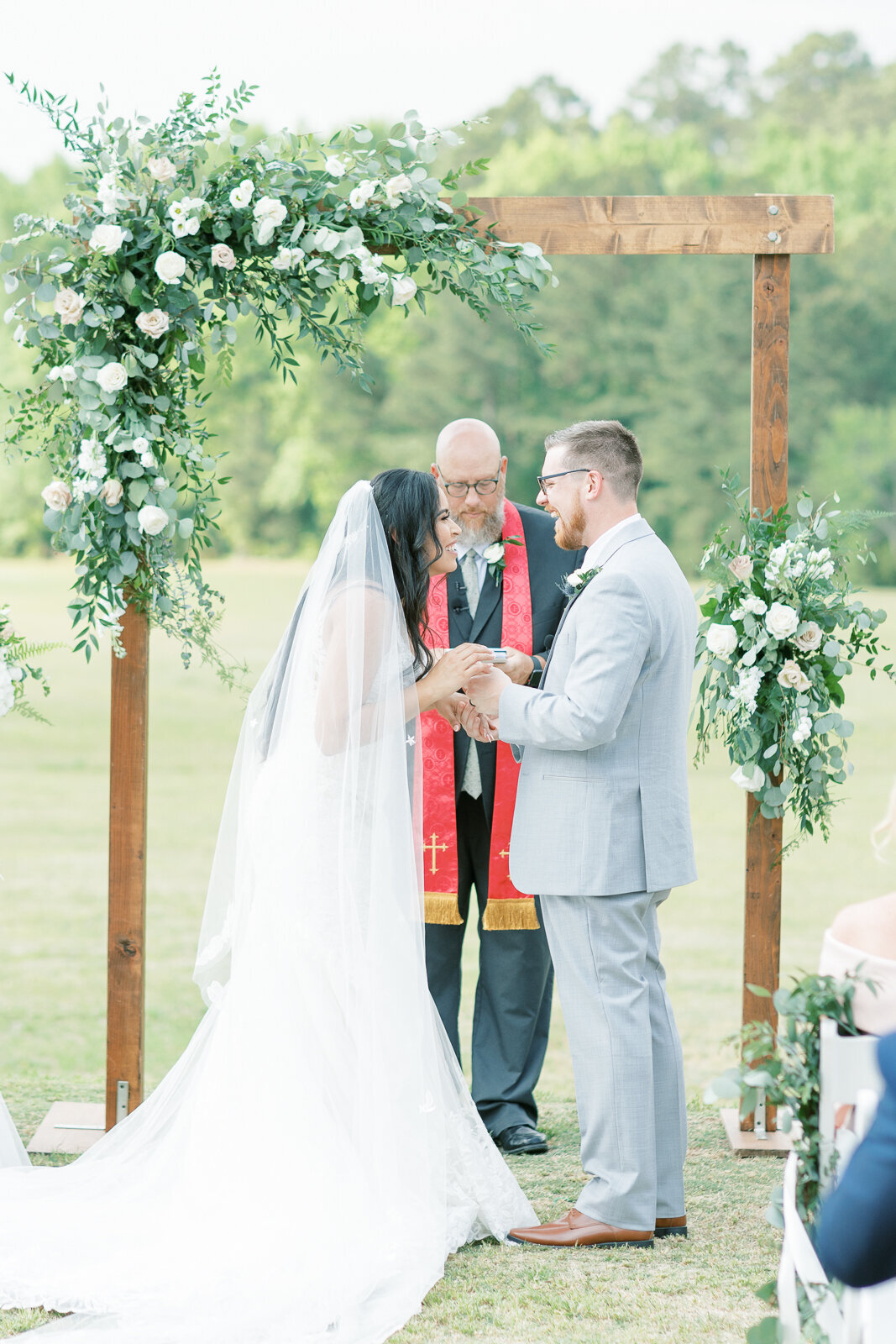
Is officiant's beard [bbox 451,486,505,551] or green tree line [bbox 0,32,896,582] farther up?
green tree line [bbox 0,32,896,582]

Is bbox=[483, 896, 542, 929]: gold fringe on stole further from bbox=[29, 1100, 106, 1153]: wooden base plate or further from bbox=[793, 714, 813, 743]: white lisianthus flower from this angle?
bbox=[29, 1100, 106, 1153]: wooden base plate

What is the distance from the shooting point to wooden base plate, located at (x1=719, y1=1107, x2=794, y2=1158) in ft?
13.8

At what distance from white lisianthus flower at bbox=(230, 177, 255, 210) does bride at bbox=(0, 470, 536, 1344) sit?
914mm

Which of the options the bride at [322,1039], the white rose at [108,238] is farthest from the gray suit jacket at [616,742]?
the white rose at [108,238]

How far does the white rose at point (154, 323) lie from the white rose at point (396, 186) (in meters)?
0.72

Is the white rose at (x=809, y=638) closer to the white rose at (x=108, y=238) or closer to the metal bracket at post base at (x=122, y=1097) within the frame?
the white rose at (x=108, y=238)

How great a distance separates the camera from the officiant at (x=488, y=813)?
14.1 ft

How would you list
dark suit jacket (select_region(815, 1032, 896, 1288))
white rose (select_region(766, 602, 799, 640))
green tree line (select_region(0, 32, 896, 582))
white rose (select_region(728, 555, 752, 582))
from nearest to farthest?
dark suit jacket (select_region(815, 1032, 896, 1288)) → white rose (select_region(766, 602, 799, 640)) → white rose (select_region(728, 555, 752, 582)) → green tree line (select_region(0, 32, 896, 582))

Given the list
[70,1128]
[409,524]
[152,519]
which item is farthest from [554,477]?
[70,1128]

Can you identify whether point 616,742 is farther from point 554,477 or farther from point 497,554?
point 497,554

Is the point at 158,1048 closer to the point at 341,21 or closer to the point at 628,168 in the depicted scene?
the point at 628,168

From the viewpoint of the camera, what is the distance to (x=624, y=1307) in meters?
3.06

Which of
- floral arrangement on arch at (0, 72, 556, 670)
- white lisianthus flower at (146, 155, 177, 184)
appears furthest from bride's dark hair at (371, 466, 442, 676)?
white lisianthus flower at (146, 155, 177, 184)

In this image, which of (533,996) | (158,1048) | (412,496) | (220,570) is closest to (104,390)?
(412,496)
